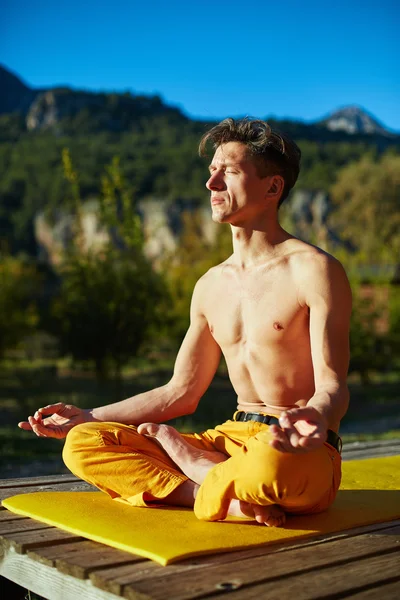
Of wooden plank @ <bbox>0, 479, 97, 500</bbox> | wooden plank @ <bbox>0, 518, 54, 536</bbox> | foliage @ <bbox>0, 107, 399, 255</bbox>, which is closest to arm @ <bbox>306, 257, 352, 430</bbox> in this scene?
wooden plank @ <bbox>0, 518, 54, 536</bbox>

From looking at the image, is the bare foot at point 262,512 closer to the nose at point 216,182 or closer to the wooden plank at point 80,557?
the wooden plank at point 80,557

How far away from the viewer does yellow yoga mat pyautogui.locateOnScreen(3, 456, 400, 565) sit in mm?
2156

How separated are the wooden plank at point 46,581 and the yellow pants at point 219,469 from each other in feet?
1.56

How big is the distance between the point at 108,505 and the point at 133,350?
28.2ft

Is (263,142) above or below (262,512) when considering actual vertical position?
above

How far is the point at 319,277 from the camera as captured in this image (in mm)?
2547

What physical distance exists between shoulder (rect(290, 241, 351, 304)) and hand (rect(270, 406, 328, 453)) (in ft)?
1.86

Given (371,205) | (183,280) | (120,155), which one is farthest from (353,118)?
(183,280)

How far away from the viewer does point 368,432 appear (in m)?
8.44

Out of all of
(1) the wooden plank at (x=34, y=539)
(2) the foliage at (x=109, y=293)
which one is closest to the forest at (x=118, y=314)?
(2) the foliage at (x=109, y=293)

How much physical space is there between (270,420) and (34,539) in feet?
2.89

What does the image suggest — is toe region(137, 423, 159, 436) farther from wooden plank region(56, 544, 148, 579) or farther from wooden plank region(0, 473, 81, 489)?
wooden plank region(0, 473, 81, 489)

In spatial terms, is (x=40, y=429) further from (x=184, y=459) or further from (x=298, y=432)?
(x=298, y=432)

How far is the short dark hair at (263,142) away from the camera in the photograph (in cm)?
271
